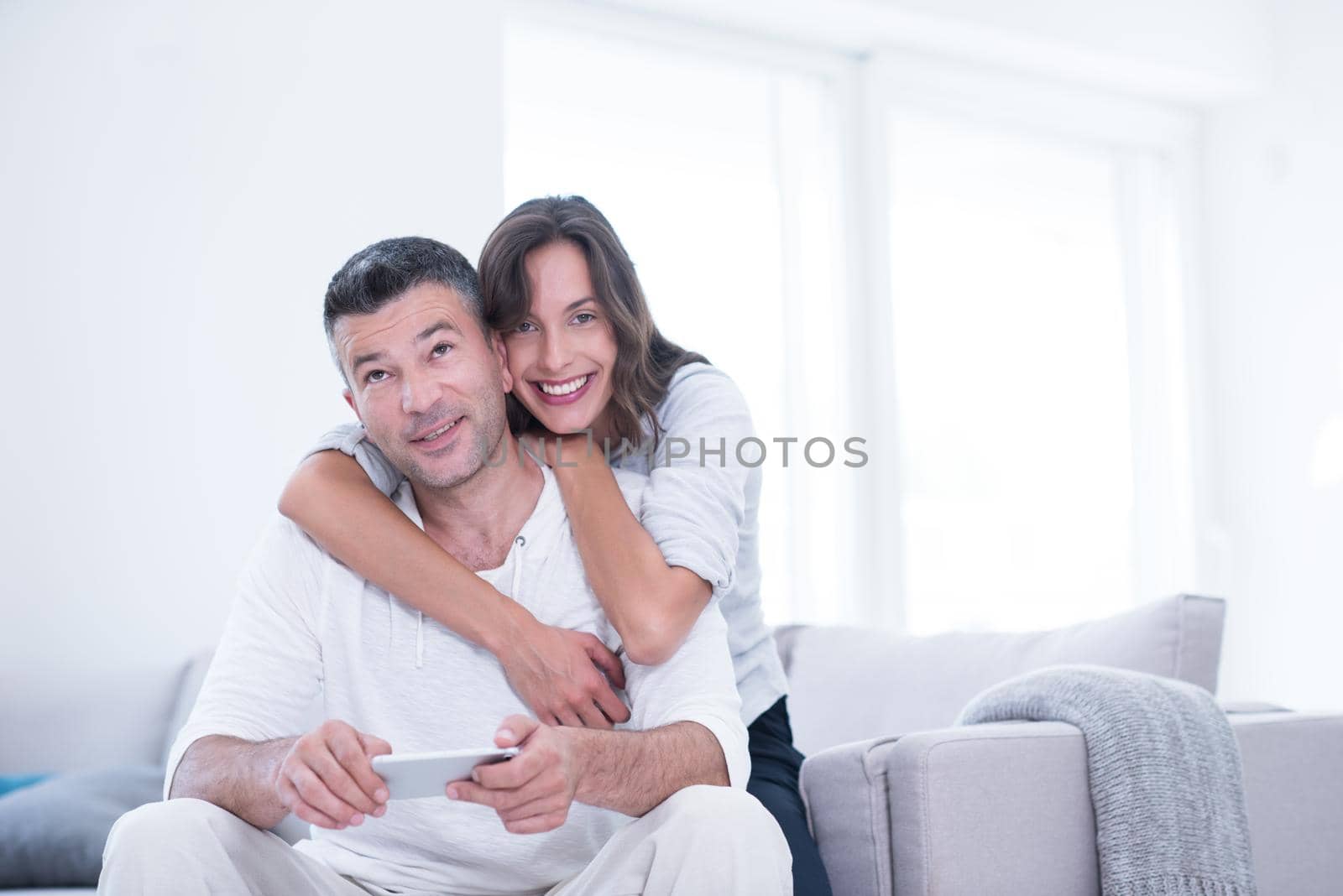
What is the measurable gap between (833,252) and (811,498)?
2.68 ft

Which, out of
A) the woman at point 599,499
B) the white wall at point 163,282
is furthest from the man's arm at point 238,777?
the white wall at point 163,282

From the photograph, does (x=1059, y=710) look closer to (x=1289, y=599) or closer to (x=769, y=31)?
(x=769, y=31)

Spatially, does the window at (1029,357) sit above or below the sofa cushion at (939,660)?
above

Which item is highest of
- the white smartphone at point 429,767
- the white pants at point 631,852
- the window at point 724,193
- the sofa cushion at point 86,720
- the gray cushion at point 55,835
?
the window at point 724,193

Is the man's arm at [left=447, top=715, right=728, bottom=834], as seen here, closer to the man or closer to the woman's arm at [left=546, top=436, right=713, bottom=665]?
the man

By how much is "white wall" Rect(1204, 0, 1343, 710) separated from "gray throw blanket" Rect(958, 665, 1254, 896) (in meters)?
3.04

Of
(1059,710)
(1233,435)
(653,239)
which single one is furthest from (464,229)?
(1233,435)

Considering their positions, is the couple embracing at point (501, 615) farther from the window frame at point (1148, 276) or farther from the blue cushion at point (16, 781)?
the window frame at point (1148, 276)

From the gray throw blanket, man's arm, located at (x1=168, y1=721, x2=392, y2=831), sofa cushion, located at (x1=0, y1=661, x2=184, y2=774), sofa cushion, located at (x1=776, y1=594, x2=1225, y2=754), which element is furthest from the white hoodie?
sofa cushion, located at (x1=0, y1=661, x2=184, y2=774)

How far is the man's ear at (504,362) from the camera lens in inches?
69.5

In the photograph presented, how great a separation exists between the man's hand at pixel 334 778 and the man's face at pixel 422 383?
0.47 meters

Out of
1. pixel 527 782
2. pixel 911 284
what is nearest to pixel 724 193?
pixel 911 284

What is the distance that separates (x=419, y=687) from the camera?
1.53 meters

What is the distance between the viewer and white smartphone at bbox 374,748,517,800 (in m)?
1.09
